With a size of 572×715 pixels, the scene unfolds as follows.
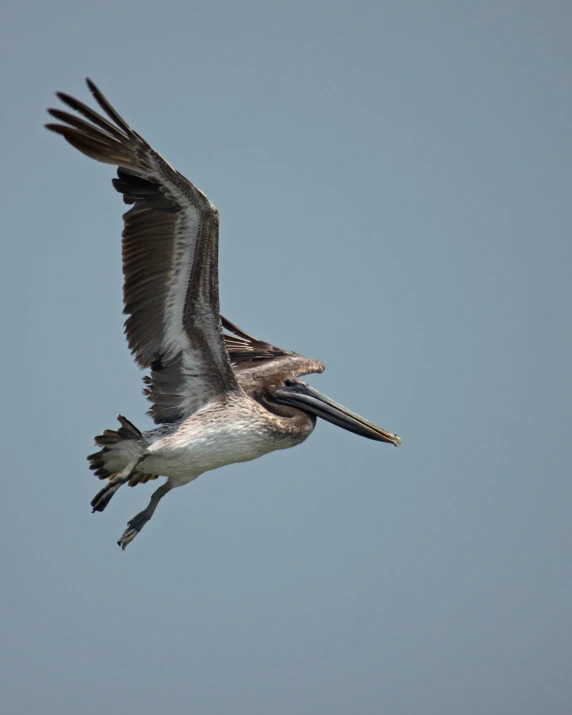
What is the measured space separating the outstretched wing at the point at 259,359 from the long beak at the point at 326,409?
307mm

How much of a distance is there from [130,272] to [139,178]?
887 mm

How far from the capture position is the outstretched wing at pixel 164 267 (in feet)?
30.6

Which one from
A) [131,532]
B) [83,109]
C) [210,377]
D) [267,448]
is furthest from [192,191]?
[131,532]

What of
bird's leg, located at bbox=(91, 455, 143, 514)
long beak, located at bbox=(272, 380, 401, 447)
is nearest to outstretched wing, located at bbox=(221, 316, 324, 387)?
long beak, located at bbox=(272, 380, 401, 447)

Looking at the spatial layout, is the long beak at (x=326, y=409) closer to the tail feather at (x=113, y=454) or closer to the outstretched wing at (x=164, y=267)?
the outstretched wing at (x=164, y=267)

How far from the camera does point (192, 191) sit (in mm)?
9508

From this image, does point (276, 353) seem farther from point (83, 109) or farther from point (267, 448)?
point (83, 109)

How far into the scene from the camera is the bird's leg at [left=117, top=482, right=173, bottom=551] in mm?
10635

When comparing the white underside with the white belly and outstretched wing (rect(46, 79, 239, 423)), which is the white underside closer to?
the white belly

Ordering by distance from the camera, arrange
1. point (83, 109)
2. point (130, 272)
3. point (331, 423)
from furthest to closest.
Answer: point (331, 423) → point (130, 272) → point (83, 109)

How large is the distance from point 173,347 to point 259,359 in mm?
2038

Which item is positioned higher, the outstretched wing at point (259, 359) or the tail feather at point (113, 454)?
the outstretched wing at point (259, 359)

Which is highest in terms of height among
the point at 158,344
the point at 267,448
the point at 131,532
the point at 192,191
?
the point at 192,191

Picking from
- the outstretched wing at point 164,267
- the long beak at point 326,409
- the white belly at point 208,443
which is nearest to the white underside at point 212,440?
the white belly at point 208,443
